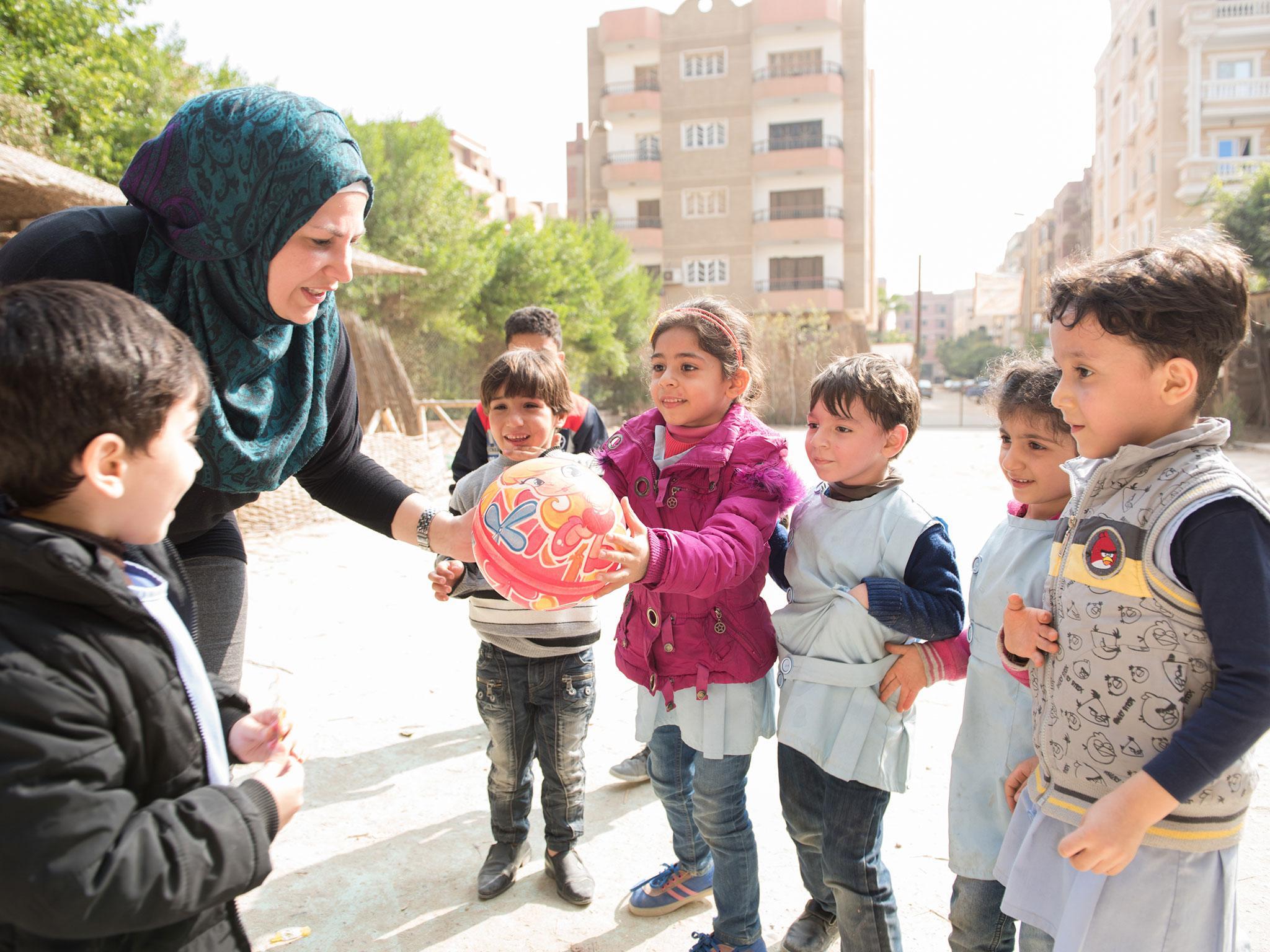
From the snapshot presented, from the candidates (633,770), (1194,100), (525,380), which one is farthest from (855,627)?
(1194,100)

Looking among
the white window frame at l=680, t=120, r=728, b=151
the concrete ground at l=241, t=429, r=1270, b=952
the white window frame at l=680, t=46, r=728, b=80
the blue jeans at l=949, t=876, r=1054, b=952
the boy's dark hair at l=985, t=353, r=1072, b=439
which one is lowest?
the concrete ground at l=241, t=429, r=1270, b=952

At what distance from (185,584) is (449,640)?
13.8ft

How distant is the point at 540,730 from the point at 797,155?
44019mm

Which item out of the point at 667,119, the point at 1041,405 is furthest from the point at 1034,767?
the point at 667,119

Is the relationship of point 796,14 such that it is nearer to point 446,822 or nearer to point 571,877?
point 446,822

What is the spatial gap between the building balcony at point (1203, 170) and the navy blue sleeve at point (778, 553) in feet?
136

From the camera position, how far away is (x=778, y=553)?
288cm

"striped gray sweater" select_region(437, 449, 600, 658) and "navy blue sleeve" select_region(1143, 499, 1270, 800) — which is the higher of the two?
"navy blue sleeve" select_region(1143, 499, 1270, 800)

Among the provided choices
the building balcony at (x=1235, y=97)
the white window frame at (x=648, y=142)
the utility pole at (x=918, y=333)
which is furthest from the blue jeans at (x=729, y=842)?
the white window frame at (x=648, y=142)

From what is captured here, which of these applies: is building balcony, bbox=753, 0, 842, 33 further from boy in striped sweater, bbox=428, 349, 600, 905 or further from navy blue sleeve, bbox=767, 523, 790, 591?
navy blue sleeve, bbox=767, 523, 790, 591

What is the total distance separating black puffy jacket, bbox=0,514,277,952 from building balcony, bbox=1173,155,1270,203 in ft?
143

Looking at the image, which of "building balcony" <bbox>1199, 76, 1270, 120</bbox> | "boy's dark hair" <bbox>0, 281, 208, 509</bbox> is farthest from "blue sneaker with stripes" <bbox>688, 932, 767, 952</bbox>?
"building balcony" <bbox>1199, 76, 1270, 120</bbox>

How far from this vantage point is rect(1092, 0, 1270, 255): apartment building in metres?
36.7

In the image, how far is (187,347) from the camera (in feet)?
5.11
